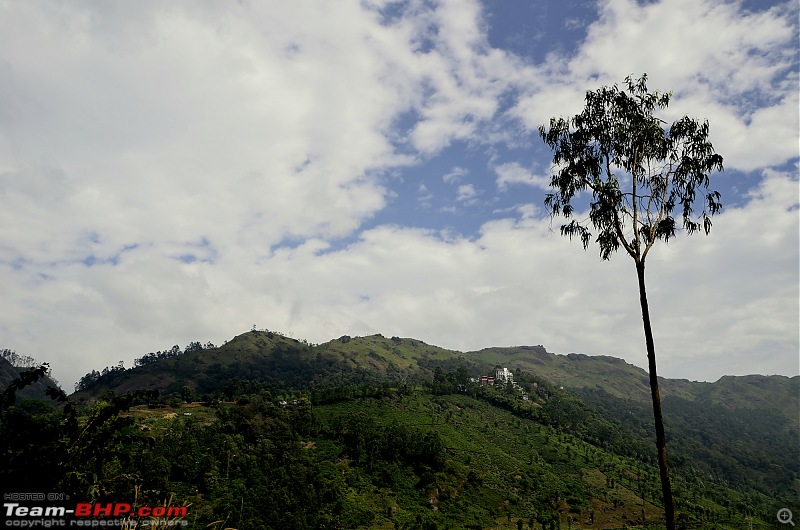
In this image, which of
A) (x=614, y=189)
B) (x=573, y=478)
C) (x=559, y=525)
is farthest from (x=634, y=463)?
(x=614, y=189)

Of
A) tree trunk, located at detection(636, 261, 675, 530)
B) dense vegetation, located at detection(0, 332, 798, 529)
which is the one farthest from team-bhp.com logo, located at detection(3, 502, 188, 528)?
dense vegetation, located at detection(0, 332, 798, 529)

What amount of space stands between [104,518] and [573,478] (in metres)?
106

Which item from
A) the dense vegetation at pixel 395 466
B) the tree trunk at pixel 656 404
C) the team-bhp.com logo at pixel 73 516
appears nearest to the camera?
the team-bhp.com logo at pixel 73 516

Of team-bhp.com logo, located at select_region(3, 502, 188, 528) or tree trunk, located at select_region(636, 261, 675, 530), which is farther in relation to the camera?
tree trunk, located at select_region(636, 261, 675, 530)

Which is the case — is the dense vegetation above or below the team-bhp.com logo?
below

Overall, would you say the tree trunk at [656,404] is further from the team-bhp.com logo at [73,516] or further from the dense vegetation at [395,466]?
the dense vegetation at [395,466]

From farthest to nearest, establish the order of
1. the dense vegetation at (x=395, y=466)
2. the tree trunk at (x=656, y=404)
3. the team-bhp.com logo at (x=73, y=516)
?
the dense vegetation at (x=395, y=466)
the tree trunk at (x=656, y=404)
the team-bhp.com logo at (x=73, y=516)

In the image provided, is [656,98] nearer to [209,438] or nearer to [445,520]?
[445,520]

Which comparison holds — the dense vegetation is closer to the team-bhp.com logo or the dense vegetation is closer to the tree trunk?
the team-bhp.com logo

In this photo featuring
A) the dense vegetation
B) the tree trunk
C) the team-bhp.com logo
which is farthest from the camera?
the dense vegetation

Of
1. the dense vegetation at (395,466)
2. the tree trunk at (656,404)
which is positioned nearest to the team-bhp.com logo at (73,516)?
the tree trunk at (656,404)

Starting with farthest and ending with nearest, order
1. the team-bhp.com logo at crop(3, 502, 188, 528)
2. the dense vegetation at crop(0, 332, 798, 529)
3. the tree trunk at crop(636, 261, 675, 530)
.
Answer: the dense vegetation at crop(0, 332, 798, 529), the tree trunk at crop(636, 261, 675, 530), the team-bhp.com logo at crop(3, 502, 188, 528)

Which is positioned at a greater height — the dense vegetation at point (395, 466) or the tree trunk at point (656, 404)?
the tree trunk at point (656, 404)

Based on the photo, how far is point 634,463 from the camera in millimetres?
123125
